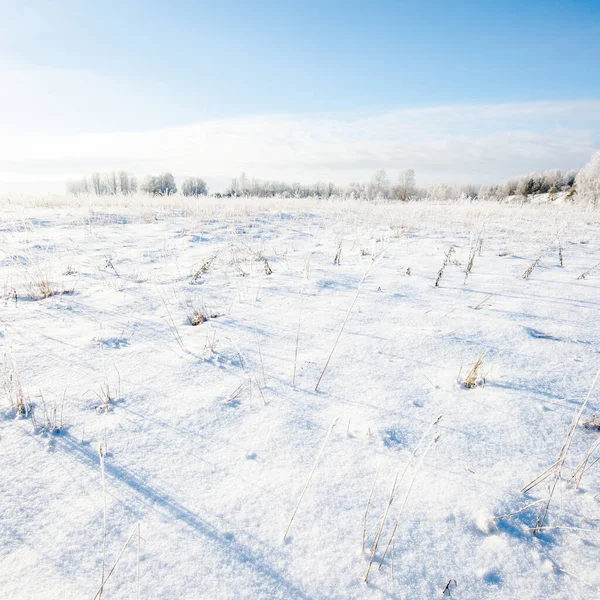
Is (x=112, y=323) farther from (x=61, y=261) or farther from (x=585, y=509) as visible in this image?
(x=585, y=509)

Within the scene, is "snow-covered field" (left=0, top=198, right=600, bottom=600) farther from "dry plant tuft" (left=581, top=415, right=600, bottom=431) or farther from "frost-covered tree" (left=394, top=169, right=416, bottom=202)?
"frost-covered tree" (left=394, top=169, right=416, bottom=202)

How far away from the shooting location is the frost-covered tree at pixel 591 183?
15.1 meters

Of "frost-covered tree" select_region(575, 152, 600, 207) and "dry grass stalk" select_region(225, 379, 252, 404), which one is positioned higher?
"frost-covered tree" select_region(575, 152, 600, 207)

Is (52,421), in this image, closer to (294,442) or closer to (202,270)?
(294,442)

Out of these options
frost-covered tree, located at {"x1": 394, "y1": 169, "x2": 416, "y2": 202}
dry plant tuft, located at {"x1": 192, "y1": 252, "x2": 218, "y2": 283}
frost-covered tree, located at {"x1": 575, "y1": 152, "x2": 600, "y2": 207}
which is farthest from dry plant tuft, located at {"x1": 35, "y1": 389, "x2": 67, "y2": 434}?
frost-covered tree, located at {"x1": 394, "y1": 169, "x2": 416, "y2": 202}

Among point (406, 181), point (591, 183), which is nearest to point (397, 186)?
point (406, 181)

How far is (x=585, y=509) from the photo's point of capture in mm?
1183

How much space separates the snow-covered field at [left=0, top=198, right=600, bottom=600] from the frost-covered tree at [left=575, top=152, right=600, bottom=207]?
49.6ft

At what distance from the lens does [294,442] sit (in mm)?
1487

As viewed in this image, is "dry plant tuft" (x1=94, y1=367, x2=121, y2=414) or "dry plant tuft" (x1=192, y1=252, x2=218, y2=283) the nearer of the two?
"dry plant tuft" (x1=94, y1=367, x2=121, y2=414)

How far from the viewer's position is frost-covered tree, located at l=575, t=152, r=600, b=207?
593 inches

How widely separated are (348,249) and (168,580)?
475 cm

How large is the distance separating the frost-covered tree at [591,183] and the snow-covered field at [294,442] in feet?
49.6

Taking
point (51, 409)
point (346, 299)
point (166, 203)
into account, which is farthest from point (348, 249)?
point (166, 203)
